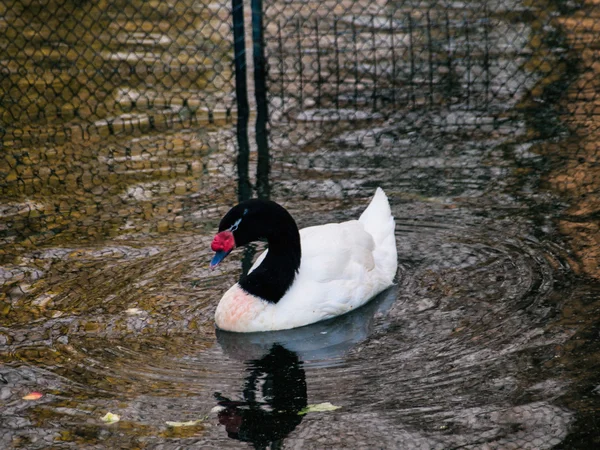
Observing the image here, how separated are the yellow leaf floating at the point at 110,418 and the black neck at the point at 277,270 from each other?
1.55m

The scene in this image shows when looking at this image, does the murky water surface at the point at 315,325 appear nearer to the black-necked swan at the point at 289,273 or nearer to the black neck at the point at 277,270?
the black-necked swan at the point at 289,273

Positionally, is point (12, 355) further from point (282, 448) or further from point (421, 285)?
point (421, 285)

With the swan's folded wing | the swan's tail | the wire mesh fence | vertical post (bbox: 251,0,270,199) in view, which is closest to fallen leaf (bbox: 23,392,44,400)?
the swan's folded wing

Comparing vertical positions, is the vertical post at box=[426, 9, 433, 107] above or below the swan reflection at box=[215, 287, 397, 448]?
above

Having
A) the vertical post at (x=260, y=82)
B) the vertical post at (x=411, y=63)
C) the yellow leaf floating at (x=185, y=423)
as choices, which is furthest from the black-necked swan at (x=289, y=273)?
the vertical post at (x=411, y=63)

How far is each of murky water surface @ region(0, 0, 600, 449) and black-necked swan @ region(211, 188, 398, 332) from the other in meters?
0.12

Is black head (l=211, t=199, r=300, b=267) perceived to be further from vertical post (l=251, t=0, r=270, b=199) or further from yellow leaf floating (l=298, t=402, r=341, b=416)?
vertical post (l=251, t=0, r=270, b=199)

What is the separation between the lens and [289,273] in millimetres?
7215

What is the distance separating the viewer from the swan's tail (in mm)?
7730

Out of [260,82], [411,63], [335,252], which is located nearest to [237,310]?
[335,252]

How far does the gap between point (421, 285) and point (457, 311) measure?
0.58 m

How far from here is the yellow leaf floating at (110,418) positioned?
592cm

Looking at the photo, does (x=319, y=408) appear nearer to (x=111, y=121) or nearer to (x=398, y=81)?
(x=111, y=121)

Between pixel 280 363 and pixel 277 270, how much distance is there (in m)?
0.78
